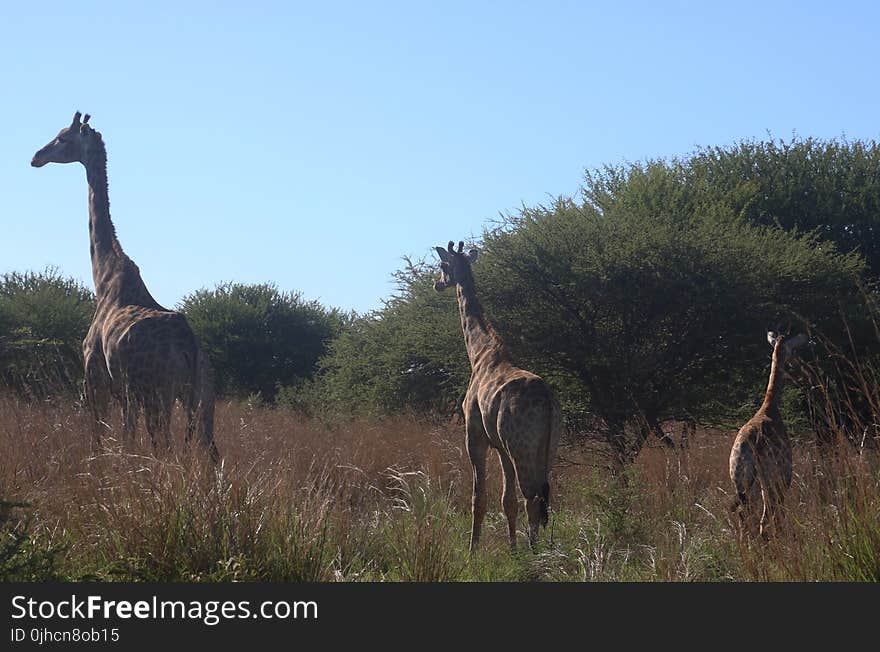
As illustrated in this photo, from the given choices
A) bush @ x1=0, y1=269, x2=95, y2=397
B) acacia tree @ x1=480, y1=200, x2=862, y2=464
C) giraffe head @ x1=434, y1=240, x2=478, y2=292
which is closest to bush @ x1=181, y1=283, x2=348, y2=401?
bush @ x1=0, y1=269, x2=95, y2=397

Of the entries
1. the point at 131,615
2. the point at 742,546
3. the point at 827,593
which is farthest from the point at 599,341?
the point at 131,615

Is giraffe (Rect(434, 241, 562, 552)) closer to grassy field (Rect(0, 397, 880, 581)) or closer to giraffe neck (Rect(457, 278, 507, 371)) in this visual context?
giraffe neck (Rect(457, 278, 507, 371))

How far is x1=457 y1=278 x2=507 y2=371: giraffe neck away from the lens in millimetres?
9023

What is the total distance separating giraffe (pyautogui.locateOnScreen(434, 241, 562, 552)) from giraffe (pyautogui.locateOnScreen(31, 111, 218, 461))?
2123mm

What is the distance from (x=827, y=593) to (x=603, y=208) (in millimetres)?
13039

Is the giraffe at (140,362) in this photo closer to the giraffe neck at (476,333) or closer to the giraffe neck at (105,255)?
the giraffe neck at (105,255)

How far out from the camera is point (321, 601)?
502cm

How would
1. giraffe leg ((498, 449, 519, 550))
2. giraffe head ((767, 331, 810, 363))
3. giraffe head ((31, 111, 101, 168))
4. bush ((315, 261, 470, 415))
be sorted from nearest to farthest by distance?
giraffe leg ((498, 449, 519, 550))
giraffe head ((767, 331, 810, 363))
giraffe head ((31, 111, 101, 168))
bush ((315, 261, 470, 415))

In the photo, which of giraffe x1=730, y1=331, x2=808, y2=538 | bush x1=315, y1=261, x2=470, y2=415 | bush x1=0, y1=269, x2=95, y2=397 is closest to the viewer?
giraffe x1=730, y1=331, x2=808, y2=538

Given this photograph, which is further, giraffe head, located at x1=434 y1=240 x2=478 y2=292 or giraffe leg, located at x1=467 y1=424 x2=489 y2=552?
giraffe head, located at x1=434 y1=240 x2=478 y2=292

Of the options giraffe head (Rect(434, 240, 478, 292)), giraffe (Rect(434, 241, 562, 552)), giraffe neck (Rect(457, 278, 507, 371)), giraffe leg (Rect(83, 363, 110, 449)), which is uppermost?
giraffe head (Rect(434, 240, 478, 292))

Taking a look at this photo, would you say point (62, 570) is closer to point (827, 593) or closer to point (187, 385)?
point (187, 385)

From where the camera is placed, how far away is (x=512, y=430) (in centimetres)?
789

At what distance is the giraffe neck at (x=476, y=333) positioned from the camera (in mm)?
9023
